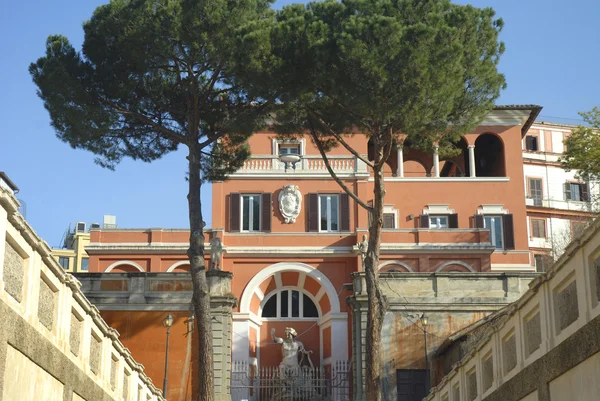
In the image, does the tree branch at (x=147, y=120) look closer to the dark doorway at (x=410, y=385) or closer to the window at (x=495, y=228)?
the dark doorway at (x=410, y=385)

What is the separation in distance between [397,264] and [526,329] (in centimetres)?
2501

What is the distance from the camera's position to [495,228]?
41.3m

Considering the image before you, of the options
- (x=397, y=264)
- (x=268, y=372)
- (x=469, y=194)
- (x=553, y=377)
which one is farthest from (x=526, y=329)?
(x=469, y=194)

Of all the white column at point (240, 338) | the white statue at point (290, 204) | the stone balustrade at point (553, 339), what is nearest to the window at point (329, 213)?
the white statue at point (290, 204)

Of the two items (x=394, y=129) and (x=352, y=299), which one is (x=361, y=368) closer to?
(x=352, y=299)

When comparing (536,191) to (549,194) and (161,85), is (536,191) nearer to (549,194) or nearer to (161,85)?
(549,194)

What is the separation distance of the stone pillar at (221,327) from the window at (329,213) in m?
8.56

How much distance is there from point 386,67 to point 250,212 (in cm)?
1431

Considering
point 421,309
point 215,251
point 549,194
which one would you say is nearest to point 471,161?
point 215,251

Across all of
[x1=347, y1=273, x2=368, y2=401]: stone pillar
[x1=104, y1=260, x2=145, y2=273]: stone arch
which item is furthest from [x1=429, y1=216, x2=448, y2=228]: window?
[x1=104, y1=260, x2=145, y2=273]: stone arch

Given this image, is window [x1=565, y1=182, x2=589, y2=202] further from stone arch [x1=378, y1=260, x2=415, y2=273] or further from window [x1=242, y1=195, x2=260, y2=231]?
window [x1=242, y1=195, x2=260, y2=231]

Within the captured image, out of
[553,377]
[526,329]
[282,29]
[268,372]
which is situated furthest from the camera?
[268,372]

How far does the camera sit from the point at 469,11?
2709 cm

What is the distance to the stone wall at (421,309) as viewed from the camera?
96.5 feet
